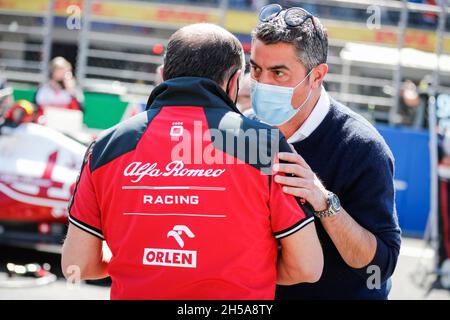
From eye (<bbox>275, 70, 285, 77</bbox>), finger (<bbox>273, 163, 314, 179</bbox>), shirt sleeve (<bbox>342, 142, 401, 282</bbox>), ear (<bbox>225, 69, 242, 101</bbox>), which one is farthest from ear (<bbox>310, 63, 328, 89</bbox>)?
finger (<bbox>273, 163, 314, 179</bbox>)

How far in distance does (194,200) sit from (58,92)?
979cm

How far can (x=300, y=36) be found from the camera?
9.52 ft

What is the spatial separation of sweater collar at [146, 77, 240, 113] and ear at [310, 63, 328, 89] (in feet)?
2.63

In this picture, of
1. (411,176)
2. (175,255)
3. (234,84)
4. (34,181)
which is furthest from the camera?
(411,176)

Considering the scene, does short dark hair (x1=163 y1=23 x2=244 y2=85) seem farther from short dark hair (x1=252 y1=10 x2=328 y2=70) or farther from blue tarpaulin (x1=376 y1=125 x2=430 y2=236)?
blue tarpaulin (x1=376 y1=125 x2=430 y2=236)

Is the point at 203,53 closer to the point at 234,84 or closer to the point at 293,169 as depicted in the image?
the point at 234,84

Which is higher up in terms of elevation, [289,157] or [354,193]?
[289,157]

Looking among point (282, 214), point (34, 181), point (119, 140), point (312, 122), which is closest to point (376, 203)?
point (312, 122)

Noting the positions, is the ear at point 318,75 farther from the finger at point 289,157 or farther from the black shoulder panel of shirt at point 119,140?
the black shoulder panel of shirt at point 119,140

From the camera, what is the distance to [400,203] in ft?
36.8

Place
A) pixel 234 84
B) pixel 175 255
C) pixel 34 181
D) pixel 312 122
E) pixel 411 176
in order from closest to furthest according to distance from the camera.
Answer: pixel 175 255 < pixel 234 84 < pixel 312 122 < pixel 34 181 < pixel 411 176

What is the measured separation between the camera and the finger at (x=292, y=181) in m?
2.25

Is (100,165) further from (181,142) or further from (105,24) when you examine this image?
(105,24)
